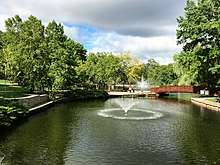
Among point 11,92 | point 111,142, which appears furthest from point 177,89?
point 111,142

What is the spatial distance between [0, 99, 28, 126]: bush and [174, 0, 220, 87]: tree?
26.5 m

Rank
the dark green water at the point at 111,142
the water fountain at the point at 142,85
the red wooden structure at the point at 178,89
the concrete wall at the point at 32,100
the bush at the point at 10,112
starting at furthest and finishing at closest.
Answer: the water fountain at the point at 142,85 < the red wooden structure at the point at 178,89 < the concrete wall at the point at 32,100 < the bush at the point at 10,112 < the dark green water at the point at 111,142

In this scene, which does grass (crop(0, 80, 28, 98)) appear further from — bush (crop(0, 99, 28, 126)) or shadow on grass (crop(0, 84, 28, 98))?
bush (crop(0, 99, 28, 126))

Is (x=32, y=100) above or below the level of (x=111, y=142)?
above

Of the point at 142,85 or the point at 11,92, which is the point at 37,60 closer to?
the point at 11,92

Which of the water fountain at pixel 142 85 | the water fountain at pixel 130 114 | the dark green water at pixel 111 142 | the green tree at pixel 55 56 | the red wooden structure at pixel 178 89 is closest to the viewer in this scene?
the dark green water at pixel 111 142

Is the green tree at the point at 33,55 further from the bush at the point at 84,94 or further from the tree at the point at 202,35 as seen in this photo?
the tree at the point at 202,35

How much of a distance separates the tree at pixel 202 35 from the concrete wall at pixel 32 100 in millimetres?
21677

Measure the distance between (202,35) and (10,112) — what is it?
101 feet

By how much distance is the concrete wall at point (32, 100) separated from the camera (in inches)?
940

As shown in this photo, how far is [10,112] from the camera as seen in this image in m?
19.2

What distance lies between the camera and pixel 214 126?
65.3 feet

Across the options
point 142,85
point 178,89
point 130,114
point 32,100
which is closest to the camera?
point 130,114

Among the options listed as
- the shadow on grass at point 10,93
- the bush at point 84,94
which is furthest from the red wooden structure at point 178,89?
the shadow on grass at point 10,93
